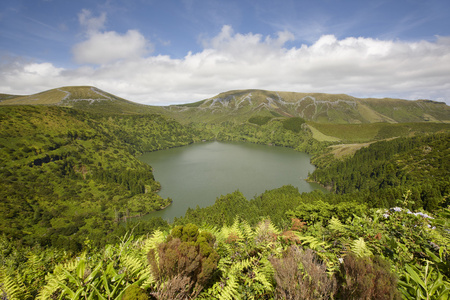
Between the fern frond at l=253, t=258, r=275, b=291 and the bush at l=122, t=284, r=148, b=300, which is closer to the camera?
the bush at l=122, t=284, r=148, b=300

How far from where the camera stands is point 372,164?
10656 cm

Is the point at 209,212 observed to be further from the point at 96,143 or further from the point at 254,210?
the point at 96,143

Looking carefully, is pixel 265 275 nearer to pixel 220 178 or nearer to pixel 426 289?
pixel 426 289

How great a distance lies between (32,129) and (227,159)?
422 ft

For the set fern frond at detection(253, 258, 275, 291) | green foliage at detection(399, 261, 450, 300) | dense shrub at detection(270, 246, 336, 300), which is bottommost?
fern frond at detection(253, 258, 275, 291)

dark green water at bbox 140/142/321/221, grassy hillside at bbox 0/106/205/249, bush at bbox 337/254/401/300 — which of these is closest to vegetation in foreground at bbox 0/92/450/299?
bush at bbox 337/254/401/300

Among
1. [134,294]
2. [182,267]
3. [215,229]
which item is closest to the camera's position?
[134,294]

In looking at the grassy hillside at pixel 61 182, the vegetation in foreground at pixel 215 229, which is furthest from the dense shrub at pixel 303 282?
the grassy hillside at pixel 61 182

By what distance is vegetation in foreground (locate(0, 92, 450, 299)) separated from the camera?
2811 mm

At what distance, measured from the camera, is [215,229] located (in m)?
7.43

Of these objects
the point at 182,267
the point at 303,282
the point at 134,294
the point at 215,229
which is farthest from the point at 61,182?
the point at 303,282

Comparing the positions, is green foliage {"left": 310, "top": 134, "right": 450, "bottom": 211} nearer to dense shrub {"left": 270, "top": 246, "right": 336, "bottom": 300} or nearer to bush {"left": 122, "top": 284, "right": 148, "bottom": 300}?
dense shrub {"left": 270, "top": 246, "right": 336, "bottom": 300}

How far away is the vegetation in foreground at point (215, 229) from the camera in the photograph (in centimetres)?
281

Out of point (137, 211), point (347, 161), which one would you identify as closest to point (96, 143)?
point (137, 211)
